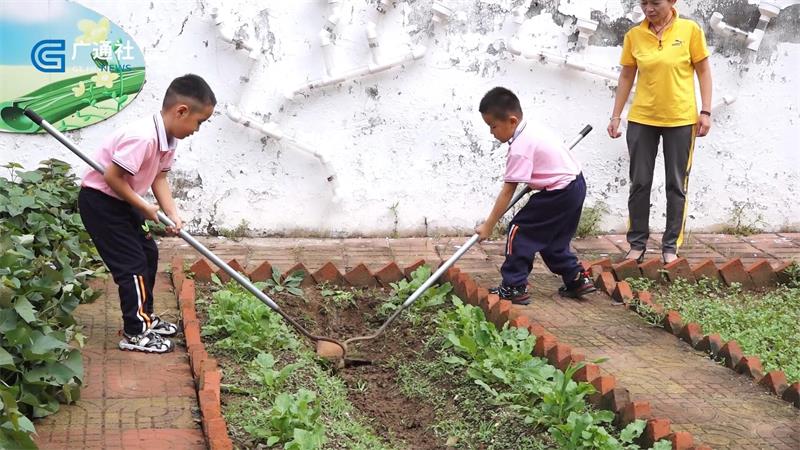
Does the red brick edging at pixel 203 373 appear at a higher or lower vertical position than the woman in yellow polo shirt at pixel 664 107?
lower

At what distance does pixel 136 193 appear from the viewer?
5430 millimetres

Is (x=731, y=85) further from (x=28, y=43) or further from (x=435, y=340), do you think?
(x=28, y=43)

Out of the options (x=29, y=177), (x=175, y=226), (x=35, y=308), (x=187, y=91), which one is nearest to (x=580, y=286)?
(x=175, y=226)

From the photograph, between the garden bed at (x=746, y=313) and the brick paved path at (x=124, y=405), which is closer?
the brick paved path at (x=124, y=405)

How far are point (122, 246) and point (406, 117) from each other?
3.07m

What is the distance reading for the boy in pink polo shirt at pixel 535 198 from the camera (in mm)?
6172

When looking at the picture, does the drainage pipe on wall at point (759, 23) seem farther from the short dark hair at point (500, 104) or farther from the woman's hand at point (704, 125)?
the short dark hair at point (500, 104)

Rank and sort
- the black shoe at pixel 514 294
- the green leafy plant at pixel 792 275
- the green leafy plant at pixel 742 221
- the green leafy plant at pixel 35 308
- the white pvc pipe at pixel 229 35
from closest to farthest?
1. the green leafy plant at pixel 35 308
2. the black shoe at pixel 514 294
3. the green leafy plant at pixel 792 275
4. the white pvc pipe at pixel 229 35
5. the green leafy plant at pixel 742 221

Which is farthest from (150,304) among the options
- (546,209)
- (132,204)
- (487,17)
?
(487,17)

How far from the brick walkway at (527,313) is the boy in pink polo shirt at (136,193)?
232 mm

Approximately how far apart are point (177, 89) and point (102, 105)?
261cm

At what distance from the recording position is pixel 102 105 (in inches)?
304

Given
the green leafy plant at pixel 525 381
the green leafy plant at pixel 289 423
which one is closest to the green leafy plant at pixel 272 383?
the green leafy plant at pixel 289 423

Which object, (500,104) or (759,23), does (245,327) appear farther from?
(759,23)
